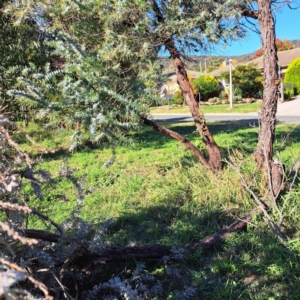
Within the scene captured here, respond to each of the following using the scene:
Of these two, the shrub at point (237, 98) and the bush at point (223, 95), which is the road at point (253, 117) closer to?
the shrub at point (237, 98)

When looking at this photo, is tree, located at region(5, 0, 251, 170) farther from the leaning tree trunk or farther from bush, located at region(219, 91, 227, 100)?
bush, located at region(219, 91, 227, 100)

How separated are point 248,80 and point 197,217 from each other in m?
27.1

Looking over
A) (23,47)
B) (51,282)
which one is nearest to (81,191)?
(51,282)

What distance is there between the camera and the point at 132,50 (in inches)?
209

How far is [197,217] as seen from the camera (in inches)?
159

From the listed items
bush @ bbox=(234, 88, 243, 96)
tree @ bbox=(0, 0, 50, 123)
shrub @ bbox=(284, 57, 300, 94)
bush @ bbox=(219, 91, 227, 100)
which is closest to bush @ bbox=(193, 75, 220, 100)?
bush @ bbox=(219, 91, 227, 100)

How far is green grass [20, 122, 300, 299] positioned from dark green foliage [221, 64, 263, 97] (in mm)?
23638

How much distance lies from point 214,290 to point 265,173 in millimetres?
2151

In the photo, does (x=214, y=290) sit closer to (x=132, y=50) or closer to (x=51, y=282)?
(x=51, y=282)

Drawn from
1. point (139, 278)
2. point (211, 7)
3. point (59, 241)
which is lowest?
point (139, 278)

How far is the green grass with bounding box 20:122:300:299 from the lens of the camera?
281 cm

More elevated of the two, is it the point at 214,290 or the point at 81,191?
the point at 81,191

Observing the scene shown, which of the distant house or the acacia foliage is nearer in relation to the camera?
the acacia foliage

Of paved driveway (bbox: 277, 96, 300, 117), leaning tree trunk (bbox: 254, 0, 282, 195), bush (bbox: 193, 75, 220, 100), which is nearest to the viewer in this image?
leaning tree trunk (bbox: 254, 0, 282, 195)
